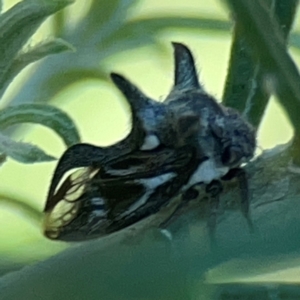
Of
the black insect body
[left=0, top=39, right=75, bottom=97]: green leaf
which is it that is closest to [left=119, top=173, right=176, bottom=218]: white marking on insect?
the black insect body

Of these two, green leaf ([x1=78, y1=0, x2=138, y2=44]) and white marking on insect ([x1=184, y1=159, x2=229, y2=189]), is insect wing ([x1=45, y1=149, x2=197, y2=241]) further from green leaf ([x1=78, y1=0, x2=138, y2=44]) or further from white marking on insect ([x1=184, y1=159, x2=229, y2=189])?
green leaf ([x1=78, y1=0, x2=138, y2=44])

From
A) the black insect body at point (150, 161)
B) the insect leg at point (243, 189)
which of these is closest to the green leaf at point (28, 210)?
the black insect body at point (150, 161)

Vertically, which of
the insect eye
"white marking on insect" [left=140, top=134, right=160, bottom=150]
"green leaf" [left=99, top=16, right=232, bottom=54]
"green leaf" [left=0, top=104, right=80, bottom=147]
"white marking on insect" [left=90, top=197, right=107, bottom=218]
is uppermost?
"green leaf" [left=99, top=16, right=232, bottom=54]

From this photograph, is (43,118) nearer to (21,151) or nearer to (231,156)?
(21,151)

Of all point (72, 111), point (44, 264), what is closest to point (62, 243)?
point (44, 264)

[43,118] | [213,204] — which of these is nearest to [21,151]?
[43,118]

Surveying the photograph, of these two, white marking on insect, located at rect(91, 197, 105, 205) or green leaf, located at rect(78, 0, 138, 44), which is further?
green leaf, located at rect(78, 0, 138, 44)

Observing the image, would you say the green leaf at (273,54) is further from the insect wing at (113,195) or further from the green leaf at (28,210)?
the green leaf at (28,210)
